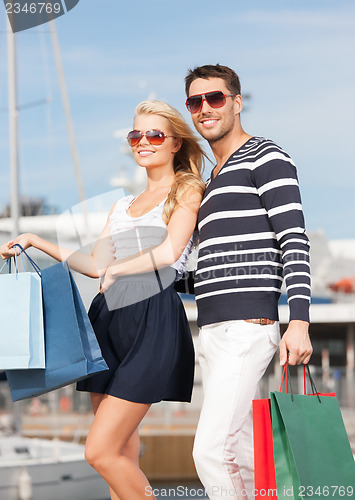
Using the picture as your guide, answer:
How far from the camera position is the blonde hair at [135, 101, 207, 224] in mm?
3129

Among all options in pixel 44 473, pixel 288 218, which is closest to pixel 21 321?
pixel 288 218

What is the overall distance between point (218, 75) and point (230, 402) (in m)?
1.28

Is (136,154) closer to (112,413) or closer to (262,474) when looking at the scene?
(112,413)

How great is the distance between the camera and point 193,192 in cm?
309

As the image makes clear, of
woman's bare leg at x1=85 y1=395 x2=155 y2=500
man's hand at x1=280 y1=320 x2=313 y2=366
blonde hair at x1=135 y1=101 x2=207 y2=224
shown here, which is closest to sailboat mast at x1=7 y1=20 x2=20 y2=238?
blonde hair at x1=135 y1=101 x2=207 y2=224

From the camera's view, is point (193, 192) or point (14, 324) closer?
point (14, 324)

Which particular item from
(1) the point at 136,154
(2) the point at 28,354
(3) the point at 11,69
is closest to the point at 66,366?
(2) the point at 28,354

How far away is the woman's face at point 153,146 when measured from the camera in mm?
3236

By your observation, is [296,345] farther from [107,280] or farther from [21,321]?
[21,321]

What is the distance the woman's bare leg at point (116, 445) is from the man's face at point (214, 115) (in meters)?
1.08

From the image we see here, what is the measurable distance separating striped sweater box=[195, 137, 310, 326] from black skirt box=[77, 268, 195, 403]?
0.55ft

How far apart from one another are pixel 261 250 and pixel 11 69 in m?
9.12

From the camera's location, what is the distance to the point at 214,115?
10.1 ft

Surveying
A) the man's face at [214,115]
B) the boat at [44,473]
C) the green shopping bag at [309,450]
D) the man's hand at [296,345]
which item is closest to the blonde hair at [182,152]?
the man's face at [214,115]
